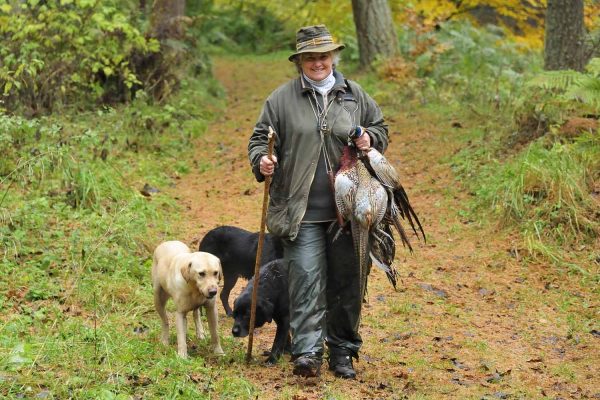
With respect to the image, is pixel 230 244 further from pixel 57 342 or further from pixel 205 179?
pixel 205 179

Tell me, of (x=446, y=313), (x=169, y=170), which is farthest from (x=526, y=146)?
(x=169, y=170)

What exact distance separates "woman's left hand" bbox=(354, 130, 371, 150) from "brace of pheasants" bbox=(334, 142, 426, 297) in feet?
0.12

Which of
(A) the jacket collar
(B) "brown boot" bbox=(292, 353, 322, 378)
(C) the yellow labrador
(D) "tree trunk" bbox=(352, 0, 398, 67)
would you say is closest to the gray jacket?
(A) the jacket collar

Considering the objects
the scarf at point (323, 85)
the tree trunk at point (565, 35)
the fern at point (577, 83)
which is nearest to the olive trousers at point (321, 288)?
the scarf at point (323, 85)

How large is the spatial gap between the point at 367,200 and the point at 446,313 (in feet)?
8.76

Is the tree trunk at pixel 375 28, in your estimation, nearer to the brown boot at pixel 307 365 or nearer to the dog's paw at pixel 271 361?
the dog's paw at pixel 271 361

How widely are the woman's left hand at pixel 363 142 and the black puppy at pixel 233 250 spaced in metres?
1.79

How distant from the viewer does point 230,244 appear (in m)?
7.33

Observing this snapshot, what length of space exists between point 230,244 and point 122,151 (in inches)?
222

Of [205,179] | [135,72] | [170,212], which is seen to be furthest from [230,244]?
[135,72]

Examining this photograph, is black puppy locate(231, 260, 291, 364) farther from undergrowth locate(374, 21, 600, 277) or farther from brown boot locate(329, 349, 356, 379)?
undergrowth locate(374, 21, 600, 277)

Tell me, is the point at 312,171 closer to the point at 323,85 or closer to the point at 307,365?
the point at 323,85

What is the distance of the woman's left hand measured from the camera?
5441 millimetres

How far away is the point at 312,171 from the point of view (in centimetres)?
547
